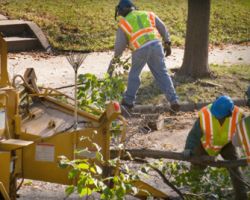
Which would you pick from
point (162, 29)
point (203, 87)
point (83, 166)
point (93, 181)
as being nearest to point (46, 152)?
point (83, 166)

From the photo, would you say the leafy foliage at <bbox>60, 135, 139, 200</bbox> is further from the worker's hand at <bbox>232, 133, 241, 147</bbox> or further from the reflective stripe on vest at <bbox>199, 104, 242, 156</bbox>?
the worker's hand at <bbox>232, 133, 241, 147</bbox>

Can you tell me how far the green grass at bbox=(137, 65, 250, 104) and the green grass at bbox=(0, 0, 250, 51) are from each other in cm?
282

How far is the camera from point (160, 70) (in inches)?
455

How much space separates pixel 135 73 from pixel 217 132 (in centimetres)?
369

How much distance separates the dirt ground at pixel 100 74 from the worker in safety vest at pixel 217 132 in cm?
138

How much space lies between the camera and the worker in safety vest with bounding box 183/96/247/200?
7980mm

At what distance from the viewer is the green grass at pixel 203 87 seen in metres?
12.4

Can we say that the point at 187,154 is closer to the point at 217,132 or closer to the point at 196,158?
the point at 196,158

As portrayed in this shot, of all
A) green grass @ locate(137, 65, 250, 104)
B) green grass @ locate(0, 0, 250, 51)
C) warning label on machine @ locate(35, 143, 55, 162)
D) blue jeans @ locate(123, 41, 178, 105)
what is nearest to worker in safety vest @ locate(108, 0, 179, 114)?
blue jeans @ locate(123, 41, 178, 105)

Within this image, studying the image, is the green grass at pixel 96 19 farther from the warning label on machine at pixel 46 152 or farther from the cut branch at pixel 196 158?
the warning label on machine at pixel 46 152

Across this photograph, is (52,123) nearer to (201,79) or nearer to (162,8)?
(201,79)

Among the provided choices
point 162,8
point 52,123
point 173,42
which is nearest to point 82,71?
point 173,42

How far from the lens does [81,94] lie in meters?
8.57

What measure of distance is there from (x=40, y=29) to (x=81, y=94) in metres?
7.46
